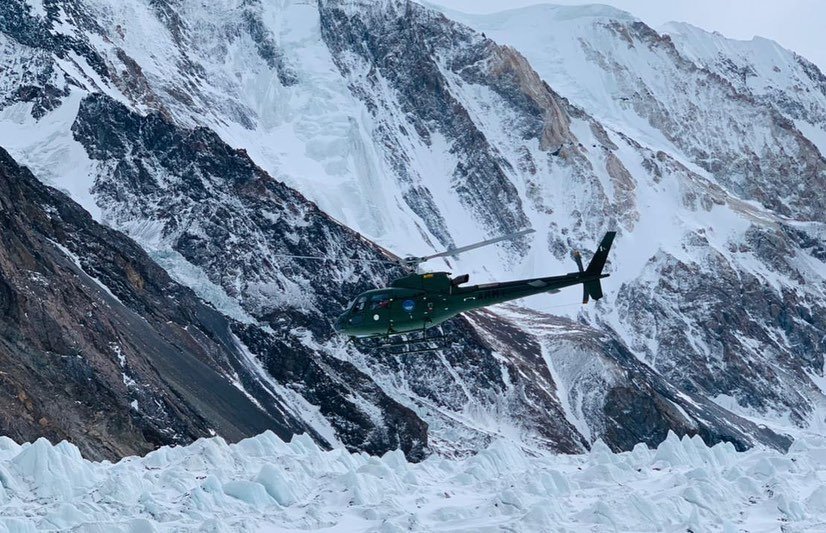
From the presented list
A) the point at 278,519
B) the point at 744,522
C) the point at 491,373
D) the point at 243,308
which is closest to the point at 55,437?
the point at 278,519

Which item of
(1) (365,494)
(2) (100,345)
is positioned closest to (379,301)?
(1) (365,494)

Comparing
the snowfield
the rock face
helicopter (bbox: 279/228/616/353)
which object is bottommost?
the rock face

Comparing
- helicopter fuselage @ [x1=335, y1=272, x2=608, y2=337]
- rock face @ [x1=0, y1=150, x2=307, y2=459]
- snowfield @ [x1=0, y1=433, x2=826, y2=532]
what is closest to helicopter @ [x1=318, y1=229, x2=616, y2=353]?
helicopter fuselage @ [x1=335, y1=272, x2=608, y2=337]

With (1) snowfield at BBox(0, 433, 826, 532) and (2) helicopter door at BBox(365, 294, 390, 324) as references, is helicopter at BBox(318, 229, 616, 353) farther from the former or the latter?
(1) snowfield at BBox(0, 433, 826, 532)

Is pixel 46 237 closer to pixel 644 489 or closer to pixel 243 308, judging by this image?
pixel 243 308

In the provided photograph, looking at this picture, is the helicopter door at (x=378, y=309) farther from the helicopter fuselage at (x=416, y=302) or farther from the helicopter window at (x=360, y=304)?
the helicopter window at (x=360, y=304)

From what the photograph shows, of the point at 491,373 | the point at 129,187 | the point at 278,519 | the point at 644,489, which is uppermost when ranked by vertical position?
the point at 278,519

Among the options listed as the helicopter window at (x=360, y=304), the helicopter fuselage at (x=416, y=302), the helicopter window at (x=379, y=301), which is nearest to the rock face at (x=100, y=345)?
the helicopter window at (x=360, y=304)
